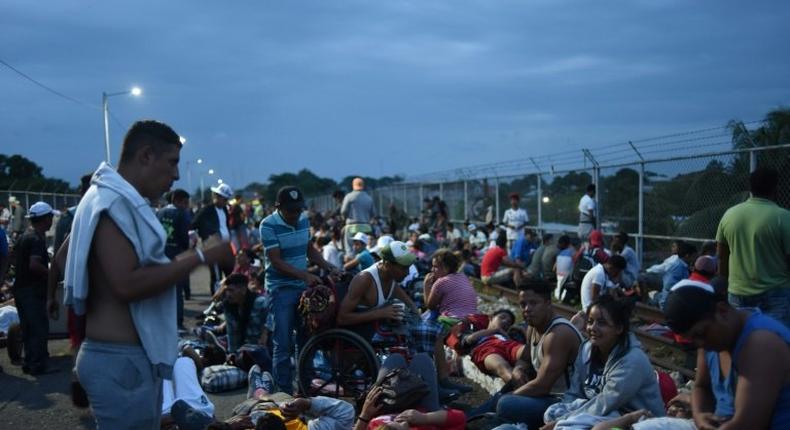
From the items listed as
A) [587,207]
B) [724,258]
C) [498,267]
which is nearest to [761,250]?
[724,258]

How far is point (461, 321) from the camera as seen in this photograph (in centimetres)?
832

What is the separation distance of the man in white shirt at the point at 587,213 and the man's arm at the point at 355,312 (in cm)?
1086

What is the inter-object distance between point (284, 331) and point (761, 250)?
415 cm

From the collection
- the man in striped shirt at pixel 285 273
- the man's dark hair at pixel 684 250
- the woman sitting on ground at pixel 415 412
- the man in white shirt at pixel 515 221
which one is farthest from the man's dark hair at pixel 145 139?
the man in white shirt at pixel 515 221

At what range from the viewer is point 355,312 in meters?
6.65

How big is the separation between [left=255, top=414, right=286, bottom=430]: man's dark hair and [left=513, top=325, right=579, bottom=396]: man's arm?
1813 mm

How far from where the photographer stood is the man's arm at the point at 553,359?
5.61 metres

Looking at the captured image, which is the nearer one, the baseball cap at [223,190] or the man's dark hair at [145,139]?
the man's dark hair at [145,139]

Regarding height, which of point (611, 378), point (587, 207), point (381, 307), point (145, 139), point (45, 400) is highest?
point (145, 139)

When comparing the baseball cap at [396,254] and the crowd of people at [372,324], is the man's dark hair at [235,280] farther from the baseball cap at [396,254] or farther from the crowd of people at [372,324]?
the baseball cap at [396,254]

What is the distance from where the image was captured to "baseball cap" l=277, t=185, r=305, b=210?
6.98 metres

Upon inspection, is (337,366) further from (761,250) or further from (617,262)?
(617,262)

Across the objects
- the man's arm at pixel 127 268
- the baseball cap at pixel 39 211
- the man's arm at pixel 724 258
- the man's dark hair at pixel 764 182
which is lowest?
the man's arm at pixel 724 258

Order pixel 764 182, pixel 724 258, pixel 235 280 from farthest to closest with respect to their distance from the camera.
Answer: pixel 235 280
pixel 724 258
pixel 764 182
